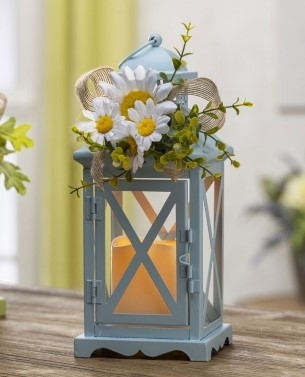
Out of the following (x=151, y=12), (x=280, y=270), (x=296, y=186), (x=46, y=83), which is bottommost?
(x=280, y=270)

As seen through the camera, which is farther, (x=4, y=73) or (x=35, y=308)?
(x=4, y=73)

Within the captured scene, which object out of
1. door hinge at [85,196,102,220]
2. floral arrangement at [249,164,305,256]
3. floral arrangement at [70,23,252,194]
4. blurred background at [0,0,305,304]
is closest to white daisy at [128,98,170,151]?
floral arrangement at [70,23,252,194]

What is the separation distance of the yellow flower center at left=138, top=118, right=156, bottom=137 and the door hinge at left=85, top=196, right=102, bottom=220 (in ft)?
0.37

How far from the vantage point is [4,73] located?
12.2 ft

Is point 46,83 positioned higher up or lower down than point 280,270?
higher up

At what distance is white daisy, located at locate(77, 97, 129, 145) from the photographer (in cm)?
106

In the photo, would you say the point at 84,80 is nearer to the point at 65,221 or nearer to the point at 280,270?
the point at 65,221

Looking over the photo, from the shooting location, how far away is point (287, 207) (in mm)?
3346

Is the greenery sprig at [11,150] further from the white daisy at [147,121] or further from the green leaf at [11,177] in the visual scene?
the white daisy at [147,121]

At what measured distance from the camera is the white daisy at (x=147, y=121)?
1.06 meters

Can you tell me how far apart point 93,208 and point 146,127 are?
0.13m

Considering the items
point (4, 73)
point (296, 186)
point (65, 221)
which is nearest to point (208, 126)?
point (296, 186)

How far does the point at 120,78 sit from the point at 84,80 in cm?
6

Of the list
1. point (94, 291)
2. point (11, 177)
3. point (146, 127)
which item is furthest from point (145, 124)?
Result: point (11, 177)
